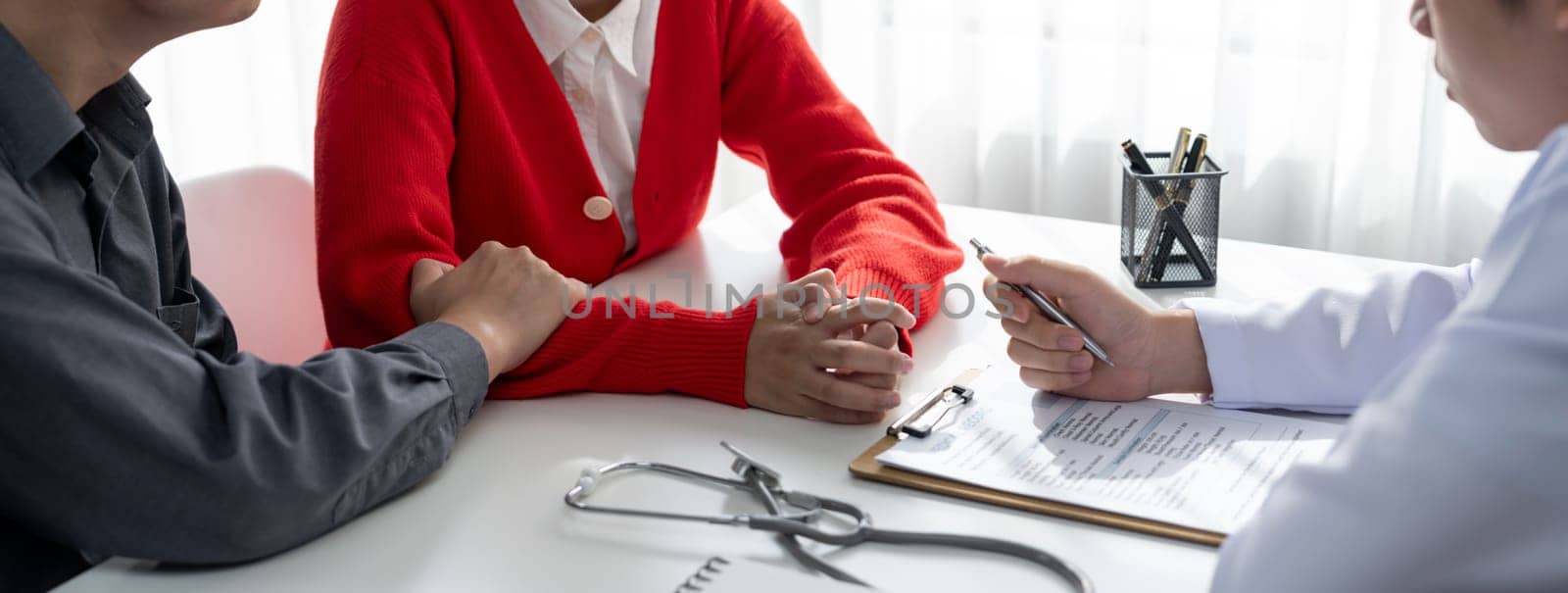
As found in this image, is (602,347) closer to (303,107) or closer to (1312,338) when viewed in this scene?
(1312,338)

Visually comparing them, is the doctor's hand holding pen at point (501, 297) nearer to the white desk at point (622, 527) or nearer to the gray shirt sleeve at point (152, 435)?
the white desk at point (622, 527)

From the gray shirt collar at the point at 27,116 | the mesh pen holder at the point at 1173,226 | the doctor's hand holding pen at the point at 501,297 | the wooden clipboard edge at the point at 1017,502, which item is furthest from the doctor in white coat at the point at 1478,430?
the gray shirt collar at the point at 27,116

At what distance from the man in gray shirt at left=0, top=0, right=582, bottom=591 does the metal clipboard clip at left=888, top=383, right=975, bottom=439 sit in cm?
32

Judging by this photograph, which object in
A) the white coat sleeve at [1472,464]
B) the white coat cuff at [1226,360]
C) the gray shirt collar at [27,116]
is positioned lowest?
the white coat cuff at [1226,360]

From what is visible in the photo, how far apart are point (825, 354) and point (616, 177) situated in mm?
521

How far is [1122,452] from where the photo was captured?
3.29 ft

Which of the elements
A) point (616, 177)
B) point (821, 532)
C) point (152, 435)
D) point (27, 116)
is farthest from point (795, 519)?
point (616, 177)

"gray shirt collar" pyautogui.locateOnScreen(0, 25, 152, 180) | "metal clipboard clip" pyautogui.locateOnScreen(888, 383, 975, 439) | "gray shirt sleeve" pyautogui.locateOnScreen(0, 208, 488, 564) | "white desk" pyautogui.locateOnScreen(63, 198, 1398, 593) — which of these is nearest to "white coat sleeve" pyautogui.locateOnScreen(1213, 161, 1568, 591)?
"white desk" pyautogui.locateOnScreen(63, 198, 1398, 593)

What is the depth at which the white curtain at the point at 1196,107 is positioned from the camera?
6.81 ft

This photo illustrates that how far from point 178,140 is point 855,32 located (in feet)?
5.03

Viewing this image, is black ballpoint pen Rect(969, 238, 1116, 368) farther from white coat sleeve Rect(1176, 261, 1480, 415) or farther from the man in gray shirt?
the man in gray shirt

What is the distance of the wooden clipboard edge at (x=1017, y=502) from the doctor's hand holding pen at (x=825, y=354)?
69 millimetres

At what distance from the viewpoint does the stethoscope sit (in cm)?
86

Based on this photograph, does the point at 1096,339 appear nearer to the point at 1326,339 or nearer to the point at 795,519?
the point at 1326,339
